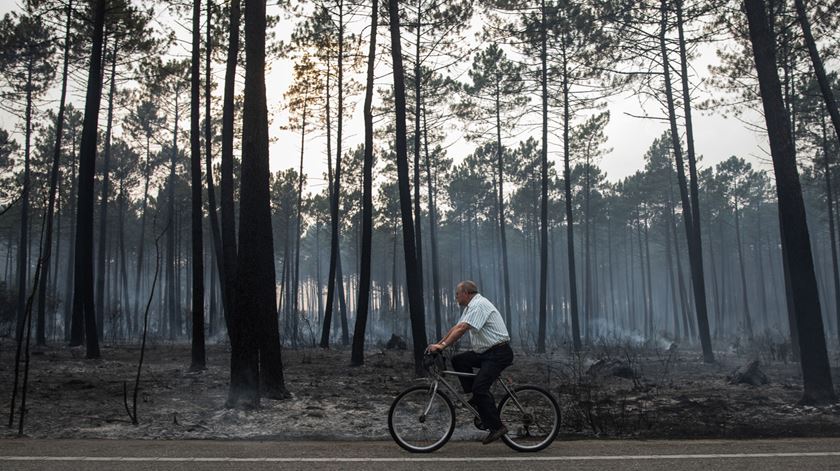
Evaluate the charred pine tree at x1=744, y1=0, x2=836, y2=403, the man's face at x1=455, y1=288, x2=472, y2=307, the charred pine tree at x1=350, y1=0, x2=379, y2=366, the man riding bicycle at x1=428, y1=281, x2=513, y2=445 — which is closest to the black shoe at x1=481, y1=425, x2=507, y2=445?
the man riding bicycle at x1=428, y1=281, x2=513, y2=445

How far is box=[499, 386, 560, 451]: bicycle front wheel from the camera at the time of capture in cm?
708

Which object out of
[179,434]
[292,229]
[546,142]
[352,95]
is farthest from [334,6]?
[292,229]

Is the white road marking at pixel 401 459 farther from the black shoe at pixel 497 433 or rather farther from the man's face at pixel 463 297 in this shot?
the man's face at pixel 463 297

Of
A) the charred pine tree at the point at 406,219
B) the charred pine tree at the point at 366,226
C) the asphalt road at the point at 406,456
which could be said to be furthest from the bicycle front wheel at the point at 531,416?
the charred pine tree at the point at 366,226

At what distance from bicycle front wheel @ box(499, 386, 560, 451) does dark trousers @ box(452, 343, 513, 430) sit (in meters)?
0.22

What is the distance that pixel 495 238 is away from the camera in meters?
72.1

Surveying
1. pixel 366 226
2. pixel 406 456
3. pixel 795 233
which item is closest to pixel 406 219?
pixel 366 226

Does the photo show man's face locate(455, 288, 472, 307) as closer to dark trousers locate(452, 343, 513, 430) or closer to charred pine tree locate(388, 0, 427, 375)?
dark trousers locate(452, 343, 513, 430)

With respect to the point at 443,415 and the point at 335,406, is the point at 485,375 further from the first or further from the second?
the point at 335,406

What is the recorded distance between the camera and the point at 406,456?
6738mm

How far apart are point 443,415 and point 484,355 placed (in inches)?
32.1

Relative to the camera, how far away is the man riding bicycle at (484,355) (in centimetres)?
696

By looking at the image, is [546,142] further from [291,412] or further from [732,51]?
[291,412]

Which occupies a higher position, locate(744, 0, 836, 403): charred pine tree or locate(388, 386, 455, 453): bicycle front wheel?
locate(744, 0, 836, 403): charred pine tree
